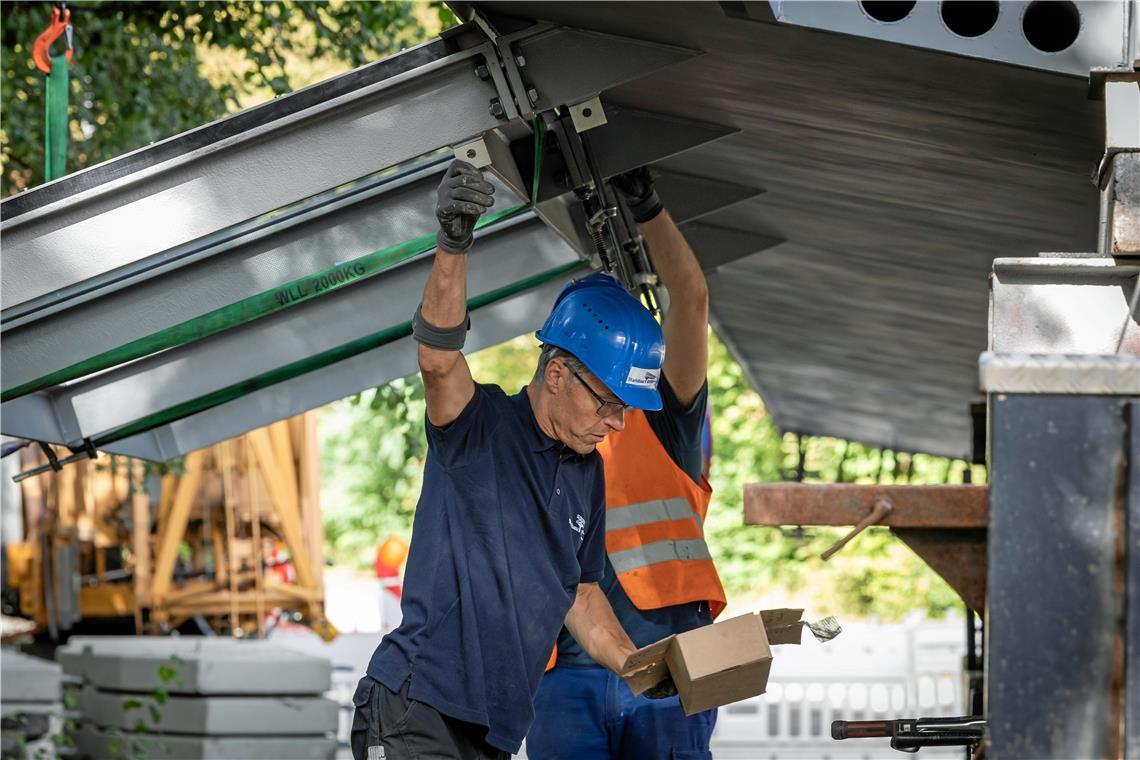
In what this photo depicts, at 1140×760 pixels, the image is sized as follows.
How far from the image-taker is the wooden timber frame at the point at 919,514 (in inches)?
119

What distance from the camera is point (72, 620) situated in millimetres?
18141

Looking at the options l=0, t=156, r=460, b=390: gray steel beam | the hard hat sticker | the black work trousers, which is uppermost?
l=0, t=156, r=460, b=390: gray steel beam

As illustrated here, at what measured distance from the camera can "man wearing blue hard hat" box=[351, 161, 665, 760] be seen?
12.6 feet

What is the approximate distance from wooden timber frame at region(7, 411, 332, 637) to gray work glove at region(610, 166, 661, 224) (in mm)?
11177

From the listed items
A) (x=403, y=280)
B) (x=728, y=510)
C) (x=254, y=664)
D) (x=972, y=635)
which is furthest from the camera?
(x=728, y=510)

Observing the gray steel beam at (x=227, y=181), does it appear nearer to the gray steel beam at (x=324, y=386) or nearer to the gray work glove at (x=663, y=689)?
the gray work glove at (x=663, y=689)

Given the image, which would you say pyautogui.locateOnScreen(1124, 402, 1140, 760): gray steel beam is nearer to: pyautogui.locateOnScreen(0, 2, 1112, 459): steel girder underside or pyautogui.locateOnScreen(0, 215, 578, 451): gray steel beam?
pyautogui.locateOnScreen(0, 2, 1112, 459): steel girder underside

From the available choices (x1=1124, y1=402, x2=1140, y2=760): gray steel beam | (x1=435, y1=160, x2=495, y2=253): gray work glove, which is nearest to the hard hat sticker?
(x1=435, y1=160, x2=495, y2=253): gray work glove

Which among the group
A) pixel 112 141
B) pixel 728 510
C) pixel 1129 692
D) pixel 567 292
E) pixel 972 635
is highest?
pixel 112 141

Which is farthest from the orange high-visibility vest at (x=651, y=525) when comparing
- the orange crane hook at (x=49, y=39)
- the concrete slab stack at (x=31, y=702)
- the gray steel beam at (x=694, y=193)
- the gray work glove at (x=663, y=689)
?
the concrete slab stack at (x=31, y=702)

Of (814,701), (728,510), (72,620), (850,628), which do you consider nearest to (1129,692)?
(814,701)

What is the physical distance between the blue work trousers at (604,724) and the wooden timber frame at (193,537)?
35.3 ft

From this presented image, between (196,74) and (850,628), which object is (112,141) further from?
(850,628)

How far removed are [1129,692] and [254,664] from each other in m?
10.5
